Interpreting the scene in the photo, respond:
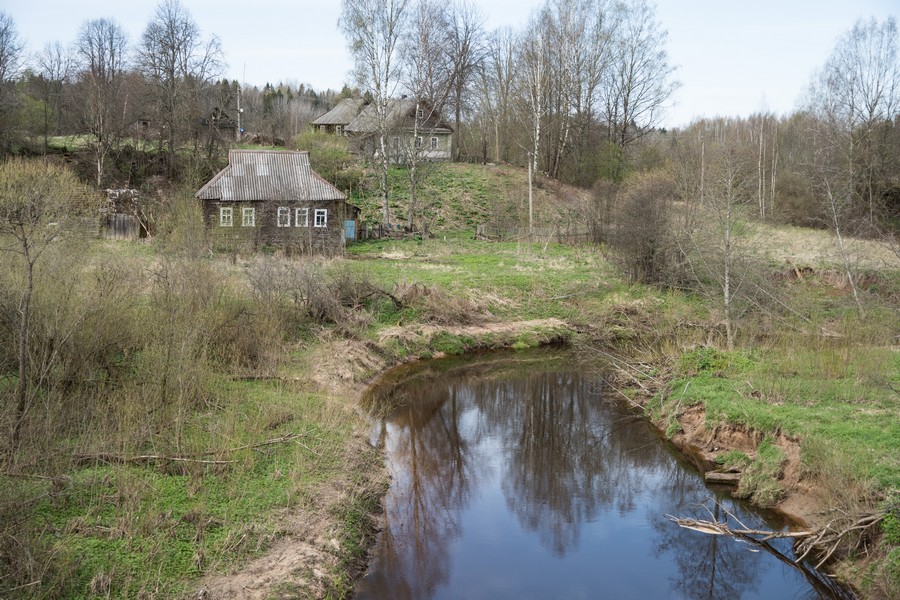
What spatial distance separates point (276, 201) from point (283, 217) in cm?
79

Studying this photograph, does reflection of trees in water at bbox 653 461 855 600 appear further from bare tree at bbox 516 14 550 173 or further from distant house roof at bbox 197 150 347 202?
bare tree at bbox 516 14 550 173

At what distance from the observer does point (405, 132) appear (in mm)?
41031

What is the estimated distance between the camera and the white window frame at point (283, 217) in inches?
1232

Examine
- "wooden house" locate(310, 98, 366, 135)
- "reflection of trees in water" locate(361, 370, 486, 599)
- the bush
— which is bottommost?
"reflection of trees in water" locate(361, 370, 486, 599)

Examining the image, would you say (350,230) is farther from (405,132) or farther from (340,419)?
(340,419)

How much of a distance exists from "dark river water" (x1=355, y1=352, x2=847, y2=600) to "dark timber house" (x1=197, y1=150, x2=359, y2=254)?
51.8 feet

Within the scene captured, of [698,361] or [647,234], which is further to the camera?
[647,234]

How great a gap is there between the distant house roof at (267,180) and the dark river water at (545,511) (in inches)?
658

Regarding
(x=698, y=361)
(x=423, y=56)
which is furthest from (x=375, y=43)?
(x=698, y=361)

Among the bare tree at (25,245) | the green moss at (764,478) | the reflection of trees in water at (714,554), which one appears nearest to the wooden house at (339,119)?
the bare tree at (25,245)

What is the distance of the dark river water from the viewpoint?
9.23 m

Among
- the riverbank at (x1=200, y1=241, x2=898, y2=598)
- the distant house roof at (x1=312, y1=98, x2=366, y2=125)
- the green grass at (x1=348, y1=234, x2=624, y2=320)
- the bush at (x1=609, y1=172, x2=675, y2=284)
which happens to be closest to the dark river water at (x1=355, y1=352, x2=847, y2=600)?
the riverbank at (x1=200, y1=241, x2=898, y2=598)

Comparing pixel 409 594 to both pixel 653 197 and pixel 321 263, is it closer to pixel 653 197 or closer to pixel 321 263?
pixel 321 263

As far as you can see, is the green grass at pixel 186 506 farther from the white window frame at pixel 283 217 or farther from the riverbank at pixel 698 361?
the white window frame at pixel 283 217
